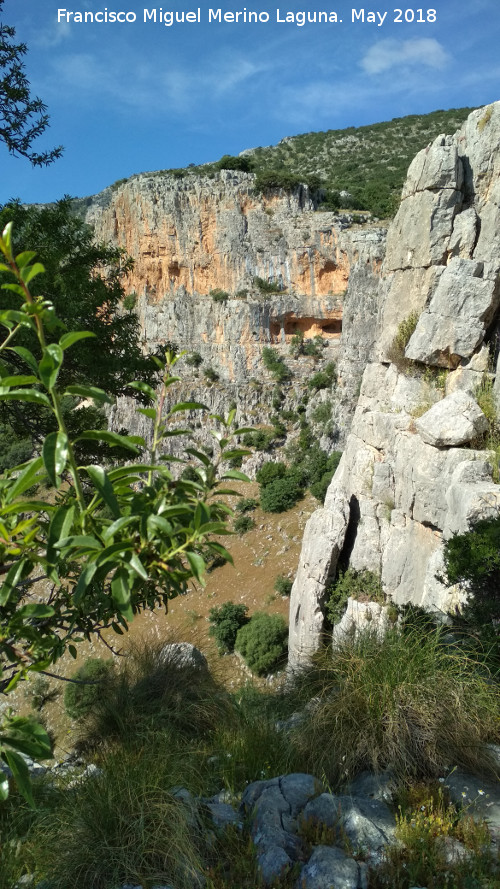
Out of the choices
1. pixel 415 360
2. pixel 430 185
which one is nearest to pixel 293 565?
pixel 415 360

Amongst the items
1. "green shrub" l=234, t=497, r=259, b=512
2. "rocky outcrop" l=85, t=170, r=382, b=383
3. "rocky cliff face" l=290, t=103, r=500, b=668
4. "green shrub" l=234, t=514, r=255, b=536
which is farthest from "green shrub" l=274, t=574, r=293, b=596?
"rocky outcrop" l=85, t=170, r=382, b=383

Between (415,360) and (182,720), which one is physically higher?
(415,360)

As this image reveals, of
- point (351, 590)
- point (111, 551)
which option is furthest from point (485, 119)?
point (111, 551)

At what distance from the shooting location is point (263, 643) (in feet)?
47.2

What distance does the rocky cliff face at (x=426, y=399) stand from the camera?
6340 mm

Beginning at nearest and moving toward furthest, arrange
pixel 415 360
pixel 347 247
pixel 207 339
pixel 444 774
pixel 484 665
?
pixel 444 774, pixel 484 665, pixel 415 360, pixel 347 247, pixel 207 339

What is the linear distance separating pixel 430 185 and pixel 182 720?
7.95 meters

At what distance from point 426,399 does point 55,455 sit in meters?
7.38

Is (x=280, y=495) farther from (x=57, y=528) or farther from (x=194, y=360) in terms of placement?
(x=57, y=528)

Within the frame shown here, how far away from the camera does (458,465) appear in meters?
5.90

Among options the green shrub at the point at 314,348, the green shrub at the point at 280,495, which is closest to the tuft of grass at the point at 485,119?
the green shrub at the point at 280,495

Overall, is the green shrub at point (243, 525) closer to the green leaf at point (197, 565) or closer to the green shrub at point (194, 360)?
the green shrub at point (194, 360)

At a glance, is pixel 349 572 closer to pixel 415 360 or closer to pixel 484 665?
pixel 415 360

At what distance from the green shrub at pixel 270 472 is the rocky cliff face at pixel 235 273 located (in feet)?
12.3
